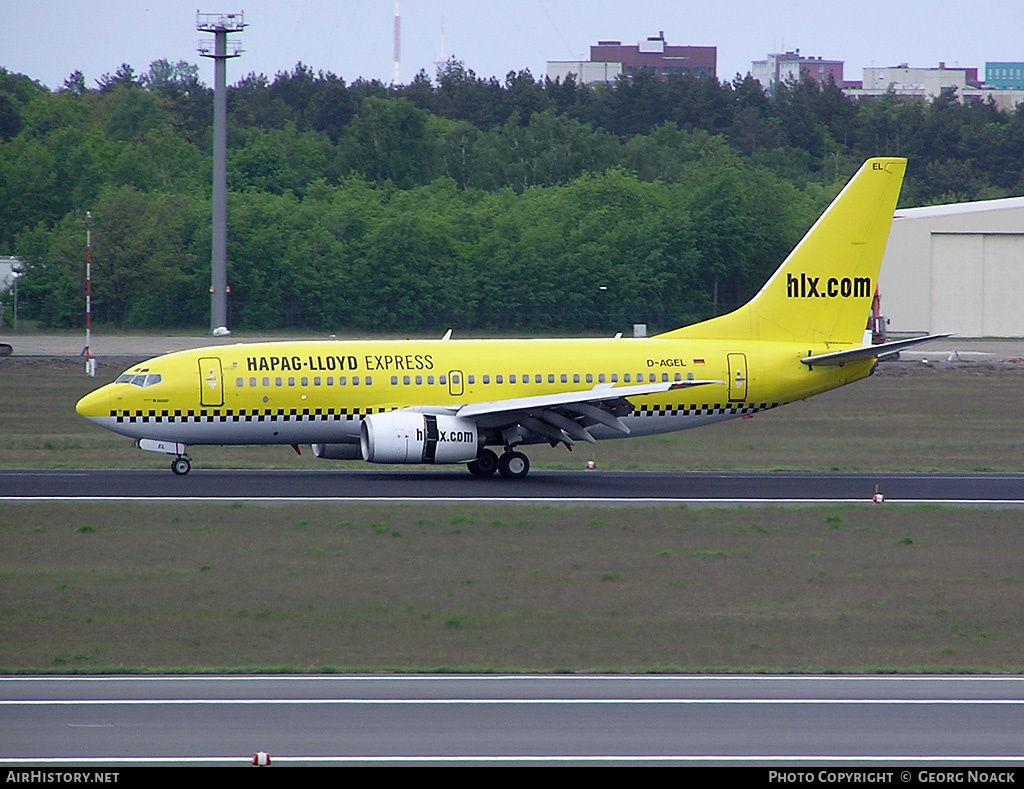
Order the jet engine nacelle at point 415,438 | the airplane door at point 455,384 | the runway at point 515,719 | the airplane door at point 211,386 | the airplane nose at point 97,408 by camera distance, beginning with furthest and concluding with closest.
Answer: the airplane door at point 455,384 → the airplane door at point 211,386 → the airplane nose at point 97,408 → the jet engine nacelle at point 415,438 → the runway at point 515,719

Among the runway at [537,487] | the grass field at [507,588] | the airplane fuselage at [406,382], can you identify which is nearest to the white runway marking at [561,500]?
the runway at [537,487]

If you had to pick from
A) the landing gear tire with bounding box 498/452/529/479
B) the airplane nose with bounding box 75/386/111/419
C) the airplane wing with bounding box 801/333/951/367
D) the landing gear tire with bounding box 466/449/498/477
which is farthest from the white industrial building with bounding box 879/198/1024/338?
the airplane nose with bounding box 75/386/111/419

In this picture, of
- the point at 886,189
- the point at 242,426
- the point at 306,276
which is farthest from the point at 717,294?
the point at 242,426

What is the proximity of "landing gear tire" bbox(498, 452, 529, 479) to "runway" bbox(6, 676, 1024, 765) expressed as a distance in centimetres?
1914

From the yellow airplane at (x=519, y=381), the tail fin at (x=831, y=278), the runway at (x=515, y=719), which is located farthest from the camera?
the tail fin at (x=831, y=278)

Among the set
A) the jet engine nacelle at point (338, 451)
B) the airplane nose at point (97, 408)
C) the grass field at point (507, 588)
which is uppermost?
the airplane nose at point (97, 408)

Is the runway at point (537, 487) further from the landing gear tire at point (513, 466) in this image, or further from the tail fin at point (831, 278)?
the tail fin at point (831, 278)

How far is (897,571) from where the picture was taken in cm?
2380

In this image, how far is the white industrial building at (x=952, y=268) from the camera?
92.7 m

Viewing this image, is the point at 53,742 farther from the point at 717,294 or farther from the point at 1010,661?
the point at 717,294

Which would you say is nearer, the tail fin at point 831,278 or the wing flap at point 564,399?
the wing flap at point 564,399

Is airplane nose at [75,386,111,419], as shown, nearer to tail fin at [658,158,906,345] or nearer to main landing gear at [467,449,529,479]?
main landing gear at [467,449,529,479]

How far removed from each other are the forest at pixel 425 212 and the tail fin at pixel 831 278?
2237 inches

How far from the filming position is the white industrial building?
3649 inches
